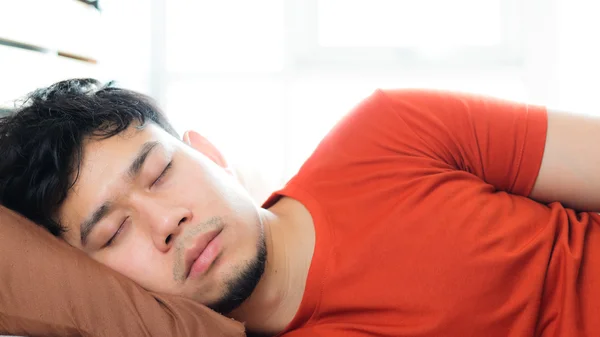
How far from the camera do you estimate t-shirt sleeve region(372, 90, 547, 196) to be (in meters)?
0.96

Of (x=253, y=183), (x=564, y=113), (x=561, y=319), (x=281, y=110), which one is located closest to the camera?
(x=561, y=319)

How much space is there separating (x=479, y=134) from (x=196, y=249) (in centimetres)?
56

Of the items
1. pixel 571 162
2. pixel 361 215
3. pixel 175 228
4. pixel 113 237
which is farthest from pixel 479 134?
pixel 113 237

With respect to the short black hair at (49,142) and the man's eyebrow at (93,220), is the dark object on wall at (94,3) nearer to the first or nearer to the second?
the short black hair at (49,142)

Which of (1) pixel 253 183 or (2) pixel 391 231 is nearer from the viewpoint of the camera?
(2) pixel 391 231

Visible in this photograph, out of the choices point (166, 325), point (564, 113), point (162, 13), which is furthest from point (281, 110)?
point (166, 325)

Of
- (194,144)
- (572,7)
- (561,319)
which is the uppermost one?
(572,7)

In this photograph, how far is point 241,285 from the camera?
2.85ft

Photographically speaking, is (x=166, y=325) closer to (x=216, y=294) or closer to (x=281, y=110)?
(x=216, y=294)

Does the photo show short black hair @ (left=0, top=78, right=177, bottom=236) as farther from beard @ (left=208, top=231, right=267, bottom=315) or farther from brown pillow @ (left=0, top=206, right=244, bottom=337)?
beard @ (left=208, top=231, right=267, bottom=315)

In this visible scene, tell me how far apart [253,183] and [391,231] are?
537 millimetres

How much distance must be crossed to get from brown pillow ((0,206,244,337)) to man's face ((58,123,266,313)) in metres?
0.07

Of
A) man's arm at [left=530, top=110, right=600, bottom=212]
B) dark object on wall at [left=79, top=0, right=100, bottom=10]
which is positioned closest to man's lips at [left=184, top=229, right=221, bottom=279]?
man's arm at [left=530, top=110, right=600, bottom=212]

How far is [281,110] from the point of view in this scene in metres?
2.20
